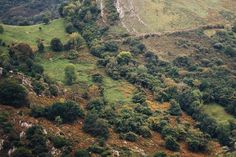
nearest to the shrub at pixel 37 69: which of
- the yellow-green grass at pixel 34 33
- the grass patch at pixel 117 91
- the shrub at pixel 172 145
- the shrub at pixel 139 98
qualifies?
the yellow-green grass at pixel 34 33

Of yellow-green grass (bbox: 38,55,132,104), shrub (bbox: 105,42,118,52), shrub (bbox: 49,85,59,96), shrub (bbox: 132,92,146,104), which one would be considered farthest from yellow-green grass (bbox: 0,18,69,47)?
shrub (bbox: 132,92,146,104)

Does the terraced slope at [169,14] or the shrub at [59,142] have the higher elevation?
the terraced slope at [169,14]

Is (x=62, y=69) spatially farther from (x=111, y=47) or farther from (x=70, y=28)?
(x=70, y=28)

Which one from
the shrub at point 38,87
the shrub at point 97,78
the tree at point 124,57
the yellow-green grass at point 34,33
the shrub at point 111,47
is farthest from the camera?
the shrub at point 111,47

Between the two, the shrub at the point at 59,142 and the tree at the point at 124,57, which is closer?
the shrub at the point at 59,142

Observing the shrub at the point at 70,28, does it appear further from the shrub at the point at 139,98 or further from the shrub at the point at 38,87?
the shrub at the point at 38,87

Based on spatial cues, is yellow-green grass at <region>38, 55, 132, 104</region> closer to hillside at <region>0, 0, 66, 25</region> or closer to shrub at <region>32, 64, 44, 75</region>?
shrub at <region>32, 64, 44, 75</region>

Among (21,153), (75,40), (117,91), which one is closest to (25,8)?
(75,40)
